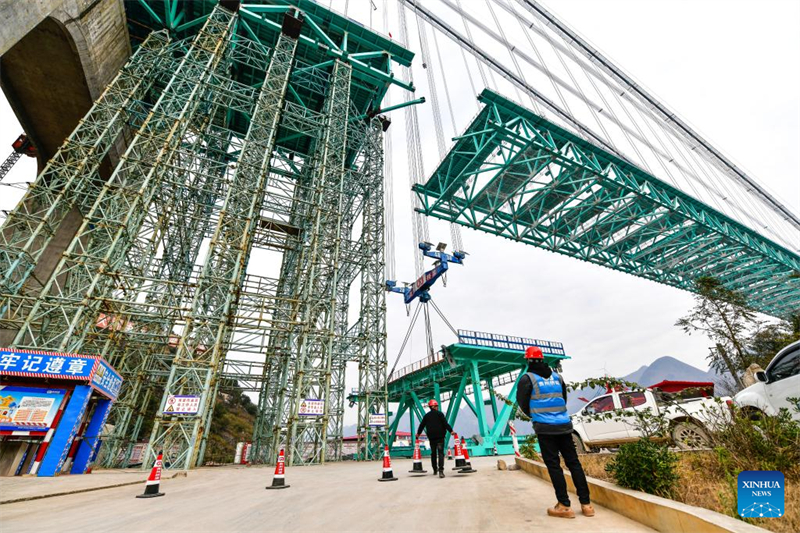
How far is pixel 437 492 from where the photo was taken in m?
5.37

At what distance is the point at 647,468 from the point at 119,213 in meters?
19.2

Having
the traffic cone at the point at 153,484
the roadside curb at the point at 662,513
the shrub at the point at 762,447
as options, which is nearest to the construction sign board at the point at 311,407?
the traffic cone at the point at 153,484

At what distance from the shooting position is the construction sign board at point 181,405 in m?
11.8

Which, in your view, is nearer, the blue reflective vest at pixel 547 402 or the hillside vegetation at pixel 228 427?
the blue reflective vest at pixel 547 402

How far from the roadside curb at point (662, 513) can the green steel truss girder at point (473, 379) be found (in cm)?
1766

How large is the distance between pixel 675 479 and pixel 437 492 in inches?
125

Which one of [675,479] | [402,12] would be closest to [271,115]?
[402,12]

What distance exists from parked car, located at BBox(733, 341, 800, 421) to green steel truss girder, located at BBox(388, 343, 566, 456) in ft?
48.1

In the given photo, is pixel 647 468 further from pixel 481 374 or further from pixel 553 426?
pixel 481 374

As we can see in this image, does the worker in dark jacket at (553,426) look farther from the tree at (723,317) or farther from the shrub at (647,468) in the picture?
the tree at (723,317)

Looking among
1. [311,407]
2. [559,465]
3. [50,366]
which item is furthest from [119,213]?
[559,465]

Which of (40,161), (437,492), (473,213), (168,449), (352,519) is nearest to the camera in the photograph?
(352,519)

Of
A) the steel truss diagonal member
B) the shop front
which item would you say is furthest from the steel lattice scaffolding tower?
the shop front

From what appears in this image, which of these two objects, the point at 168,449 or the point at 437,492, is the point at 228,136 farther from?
the point at 437,492
